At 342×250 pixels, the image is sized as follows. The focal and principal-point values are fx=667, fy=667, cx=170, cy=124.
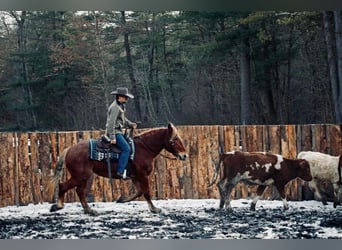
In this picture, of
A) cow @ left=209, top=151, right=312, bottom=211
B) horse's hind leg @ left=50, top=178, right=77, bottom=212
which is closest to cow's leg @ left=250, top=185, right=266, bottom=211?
cow @ left=209, top=151, right=312, bottom=211

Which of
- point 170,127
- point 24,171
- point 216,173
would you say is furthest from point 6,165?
point 216,173

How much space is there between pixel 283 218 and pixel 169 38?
1878 millimetres

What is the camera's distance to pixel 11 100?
5.91 metres

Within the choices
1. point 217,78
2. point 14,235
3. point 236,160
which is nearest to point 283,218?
point 236,160

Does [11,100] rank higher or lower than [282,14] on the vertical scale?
lower

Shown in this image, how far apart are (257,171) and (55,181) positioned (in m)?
1.77

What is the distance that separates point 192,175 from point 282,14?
63.9 inches

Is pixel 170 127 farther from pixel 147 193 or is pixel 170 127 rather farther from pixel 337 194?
pixel 337 194

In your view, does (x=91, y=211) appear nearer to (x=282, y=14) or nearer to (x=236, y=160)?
(x=236, y=160)

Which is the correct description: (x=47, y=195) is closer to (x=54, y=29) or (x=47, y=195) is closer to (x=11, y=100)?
(x=11, y=100)

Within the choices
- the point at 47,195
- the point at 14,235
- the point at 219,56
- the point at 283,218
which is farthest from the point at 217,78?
the point at 14,235

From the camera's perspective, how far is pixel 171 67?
5969 mm

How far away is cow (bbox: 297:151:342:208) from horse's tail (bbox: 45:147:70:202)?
207cm

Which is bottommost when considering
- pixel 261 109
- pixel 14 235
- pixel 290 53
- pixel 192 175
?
pixel 14 235
